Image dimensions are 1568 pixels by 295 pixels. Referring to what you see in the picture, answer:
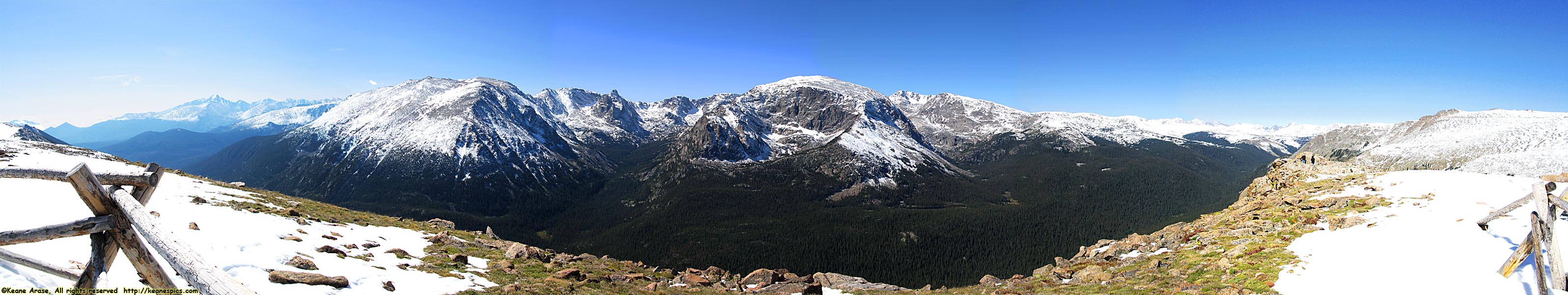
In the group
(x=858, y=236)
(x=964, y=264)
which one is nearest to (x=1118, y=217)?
(x=964, y=264)

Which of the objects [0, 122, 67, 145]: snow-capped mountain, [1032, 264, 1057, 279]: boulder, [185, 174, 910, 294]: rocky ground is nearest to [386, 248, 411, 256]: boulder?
[185, 174, 910, 294]: rocky ground

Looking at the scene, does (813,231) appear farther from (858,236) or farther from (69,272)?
(69,272)

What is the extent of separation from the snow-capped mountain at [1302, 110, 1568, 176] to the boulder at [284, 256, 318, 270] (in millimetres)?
239585

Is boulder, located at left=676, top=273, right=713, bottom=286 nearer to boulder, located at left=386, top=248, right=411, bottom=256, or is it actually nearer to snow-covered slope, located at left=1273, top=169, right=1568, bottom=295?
boulder, located at left=386, top=248, right=411, bottom=256

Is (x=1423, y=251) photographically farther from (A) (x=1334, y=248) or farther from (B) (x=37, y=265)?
(B) (x=37, y=265)

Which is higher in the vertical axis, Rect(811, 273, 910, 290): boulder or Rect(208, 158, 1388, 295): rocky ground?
Rect(208, 158, 1388, 295): rocky ground

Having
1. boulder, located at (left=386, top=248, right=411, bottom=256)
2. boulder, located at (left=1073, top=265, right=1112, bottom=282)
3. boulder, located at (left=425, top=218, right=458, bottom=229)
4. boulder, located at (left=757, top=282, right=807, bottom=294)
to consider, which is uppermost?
boulder, located at (left=386, top=248, right=411, bottom=256)

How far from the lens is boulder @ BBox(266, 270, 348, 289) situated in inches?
490

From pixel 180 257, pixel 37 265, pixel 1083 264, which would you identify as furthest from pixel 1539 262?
pixel 37 265

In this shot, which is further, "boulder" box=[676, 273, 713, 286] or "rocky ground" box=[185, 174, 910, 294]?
A: "boulder" box=[676, 273, 713, 286]

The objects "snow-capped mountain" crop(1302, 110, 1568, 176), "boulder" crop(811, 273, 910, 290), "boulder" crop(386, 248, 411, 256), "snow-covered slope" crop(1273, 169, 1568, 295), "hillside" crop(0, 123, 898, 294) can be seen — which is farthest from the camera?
"snow-capped mountain" crop(1302, 110, 1568, 176)

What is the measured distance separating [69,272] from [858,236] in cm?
16844

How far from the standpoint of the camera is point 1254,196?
1671 inches

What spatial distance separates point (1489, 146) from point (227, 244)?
292580 millimetres
